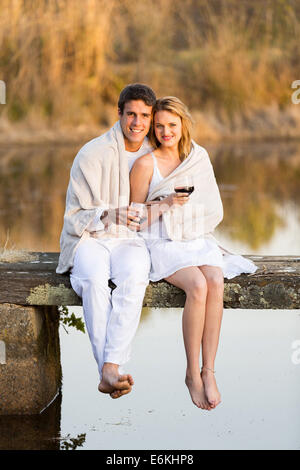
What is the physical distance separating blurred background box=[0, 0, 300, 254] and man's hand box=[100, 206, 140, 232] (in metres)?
7.63

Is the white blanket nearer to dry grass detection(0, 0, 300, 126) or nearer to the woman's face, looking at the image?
the woman's face

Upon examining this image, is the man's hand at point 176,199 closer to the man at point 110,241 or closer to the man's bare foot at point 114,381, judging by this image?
the man at point 110,241

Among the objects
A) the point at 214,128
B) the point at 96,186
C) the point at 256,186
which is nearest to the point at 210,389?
the point at 96,186

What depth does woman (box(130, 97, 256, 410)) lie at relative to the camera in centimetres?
371

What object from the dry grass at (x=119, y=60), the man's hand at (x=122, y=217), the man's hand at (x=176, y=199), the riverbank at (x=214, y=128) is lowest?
the man's hand at (x=122, y=217)

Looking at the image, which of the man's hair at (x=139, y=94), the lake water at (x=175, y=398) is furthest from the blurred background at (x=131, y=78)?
the man's hair at (x=139, y=94)

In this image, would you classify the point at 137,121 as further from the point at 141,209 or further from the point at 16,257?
the point at 16,257

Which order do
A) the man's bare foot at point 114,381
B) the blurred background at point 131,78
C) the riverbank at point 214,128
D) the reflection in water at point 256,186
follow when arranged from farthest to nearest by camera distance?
the riverbank at point 214,128
the blurred background at point 131,78
the reflection in water at point 256,186
the man's bare foot at point 114,381

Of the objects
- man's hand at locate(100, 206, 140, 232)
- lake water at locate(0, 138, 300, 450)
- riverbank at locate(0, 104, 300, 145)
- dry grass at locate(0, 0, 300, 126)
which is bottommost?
lake water at locate(0, 138, 300, 450)

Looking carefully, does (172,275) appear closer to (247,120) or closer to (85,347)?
→ (85,347)

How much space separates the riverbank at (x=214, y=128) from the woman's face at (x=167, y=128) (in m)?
9.69

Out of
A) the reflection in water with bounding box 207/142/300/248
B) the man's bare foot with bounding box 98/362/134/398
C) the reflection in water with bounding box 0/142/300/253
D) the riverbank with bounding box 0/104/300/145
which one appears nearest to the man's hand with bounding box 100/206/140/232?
the man's bare foot with bounding box 98/362/134/398

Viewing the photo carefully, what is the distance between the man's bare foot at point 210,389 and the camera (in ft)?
12.0
